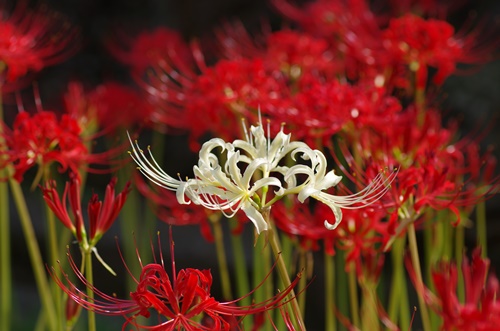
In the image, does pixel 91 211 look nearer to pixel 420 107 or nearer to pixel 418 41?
pixel 420 107

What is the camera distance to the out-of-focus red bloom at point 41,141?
4.85ft

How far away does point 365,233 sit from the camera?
1.47 metres

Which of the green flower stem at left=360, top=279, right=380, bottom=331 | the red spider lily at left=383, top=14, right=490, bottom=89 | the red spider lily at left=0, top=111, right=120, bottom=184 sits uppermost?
the red spider lily at left=383, top=14, right=490, bottom=89

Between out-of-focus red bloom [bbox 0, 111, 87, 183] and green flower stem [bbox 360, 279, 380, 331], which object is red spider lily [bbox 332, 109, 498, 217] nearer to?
green flower stem [bbox 360, 279, 380, 331]

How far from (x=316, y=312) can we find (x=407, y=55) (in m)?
1.40

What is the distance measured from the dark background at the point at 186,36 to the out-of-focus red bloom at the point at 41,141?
1.67 meters

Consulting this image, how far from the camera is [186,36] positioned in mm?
3723

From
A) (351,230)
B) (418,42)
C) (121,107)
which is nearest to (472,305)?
(351,230)

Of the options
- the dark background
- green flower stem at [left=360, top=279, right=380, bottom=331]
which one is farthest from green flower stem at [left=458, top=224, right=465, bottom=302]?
the dark background

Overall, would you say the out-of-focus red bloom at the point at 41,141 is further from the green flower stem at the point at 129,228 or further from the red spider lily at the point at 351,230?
the green flower stem at the point at 129,228

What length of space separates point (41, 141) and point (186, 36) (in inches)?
90.5

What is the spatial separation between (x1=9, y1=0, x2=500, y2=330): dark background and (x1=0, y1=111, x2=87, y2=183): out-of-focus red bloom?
65.6 inches

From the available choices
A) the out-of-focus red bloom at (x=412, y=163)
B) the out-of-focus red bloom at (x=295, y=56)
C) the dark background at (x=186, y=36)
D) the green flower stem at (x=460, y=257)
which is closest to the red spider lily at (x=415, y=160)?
the out-of-focus red bloom at (x=412, y=163)

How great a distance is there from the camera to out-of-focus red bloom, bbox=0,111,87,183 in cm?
148
